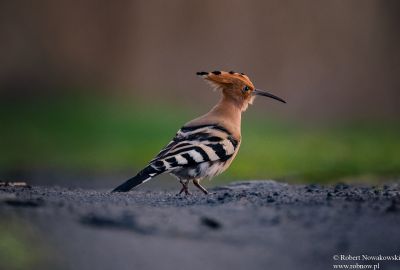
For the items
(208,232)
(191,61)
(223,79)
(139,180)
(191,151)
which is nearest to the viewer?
(208,232)

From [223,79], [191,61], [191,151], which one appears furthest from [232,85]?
[191,61]

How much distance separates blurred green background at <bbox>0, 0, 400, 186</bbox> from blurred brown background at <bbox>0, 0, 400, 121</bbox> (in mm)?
22

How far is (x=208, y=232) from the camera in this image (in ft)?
11.5

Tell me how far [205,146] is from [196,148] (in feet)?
0.32

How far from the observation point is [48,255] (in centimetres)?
316

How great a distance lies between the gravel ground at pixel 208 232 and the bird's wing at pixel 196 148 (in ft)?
1.98

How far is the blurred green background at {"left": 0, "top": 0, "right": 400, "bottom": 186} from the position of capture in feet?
48.2

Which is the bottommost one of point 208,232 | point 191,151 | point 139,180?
point 208,232

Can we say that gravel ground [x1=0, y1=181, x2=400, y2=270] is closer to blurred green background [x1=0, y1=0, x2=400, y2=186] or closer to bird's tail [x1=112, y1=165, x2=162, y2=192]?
bird's tail [x1=112, y1=165, x2=162, y2=192]

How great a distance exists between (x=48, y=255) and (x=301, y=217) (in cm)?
125

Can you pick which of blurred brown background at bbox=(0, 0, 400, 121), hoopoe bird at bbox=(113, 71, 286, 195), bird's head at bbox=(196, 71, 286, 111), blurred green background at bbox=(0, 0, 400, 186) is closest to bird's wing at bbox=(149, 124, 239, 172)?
hoopoe bird at bbox=(113, 71, 286, 195)

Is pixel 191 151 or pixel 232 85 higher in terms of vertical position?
pixel 232 85

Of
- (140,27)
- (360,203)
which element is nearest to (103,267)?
(360,203)

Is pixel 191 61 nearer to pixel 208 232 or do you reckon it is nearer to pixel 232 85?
pixel 232 85
